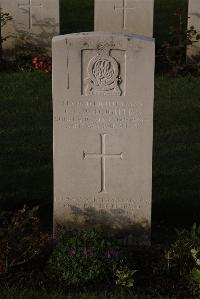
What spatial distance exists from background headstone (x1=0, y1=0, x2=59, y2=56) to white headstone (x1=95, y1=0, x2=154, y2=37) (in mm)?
643

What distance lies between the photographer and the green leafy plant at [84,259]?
17.2ft

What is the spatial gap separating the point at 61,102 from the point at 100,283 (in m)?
1.29

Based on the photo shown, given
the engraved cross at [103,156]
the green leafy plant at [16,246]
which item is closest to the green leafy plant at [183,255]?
the engraved cross at [103,156]

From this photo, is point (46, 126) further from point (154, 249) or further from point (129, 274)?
point (129, 274)

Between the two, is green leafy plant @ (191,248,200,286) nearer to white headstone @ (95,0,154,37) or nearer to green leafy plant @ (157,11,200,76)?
green leafy plant @ (157,11,200,76)

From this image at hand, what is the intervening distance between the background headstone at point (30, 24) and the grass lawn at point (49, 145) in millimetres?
1011

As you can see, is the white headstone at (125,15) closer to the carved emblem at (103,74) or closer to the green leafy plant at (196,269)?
the carved emblem at (103,74)

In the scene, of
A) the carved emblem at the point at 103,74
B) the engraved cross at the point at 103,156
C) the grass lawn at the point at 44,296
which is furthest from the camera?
the engraved cross at the point at 103,156

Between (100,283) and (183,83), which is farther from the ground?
(183,83)

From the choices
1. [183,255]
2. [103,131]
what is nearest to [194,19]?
[103,131]

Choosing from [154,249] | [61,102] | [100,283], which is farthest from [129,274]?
[61,102]

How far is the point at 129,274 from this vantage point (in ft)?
17.1

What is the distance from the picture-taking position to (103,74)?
5.47m

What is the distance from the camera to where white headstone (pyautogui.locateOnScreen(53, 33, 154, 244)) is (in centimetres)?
548
